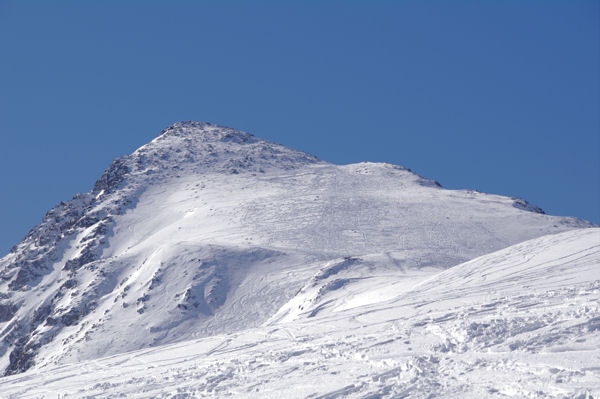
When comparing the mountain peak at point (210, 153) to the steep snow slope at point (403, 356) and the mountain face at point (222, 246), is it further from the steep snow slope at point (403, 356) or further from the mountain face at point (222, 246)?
the steep snow slope at point (403, 356)

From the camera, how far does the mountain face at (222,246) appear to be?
47.1 m

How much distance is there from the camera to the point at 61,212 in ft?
317

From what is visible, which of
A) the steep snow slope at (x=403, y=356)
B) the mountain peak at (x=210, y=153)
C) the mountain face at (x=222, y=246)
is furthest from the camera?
the mountain peak at (x=210, y=153)

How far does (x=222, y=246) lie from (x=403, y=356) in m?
41.9

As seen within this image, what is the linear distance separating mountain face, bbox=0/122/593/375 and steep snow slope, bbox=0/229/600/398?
1329 cm

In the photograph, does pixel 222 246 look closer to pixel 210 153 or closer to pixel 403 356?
pixel 403 356

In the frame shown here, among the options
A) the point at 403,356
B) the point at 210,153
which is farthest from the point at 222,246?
the point at 210,153

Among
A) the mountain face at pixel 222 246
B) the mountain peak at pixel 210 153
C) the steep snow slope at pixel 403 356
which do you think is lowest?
the steep snow slope at pixel 403 356

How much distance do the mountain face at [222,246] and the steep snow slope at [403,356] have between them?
1329 cm

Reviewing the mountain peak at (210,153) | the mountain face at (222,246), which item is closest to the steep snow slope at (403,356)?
the mountain face at (222,246)

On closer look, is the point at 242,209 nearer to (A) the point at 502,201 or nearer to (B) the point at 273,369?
(A) the point at 502,201

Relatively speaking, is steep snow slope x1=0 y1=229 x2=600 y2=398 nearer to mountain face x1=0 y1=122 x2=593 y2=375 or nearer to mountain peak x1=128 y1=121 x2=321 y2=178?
mountain face x1=0 y1=122 x2=593 y2=375

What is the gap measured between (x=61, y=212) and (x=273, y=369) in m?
86.0

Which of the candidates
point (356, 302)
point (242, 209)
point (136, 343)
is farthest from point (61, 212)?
point (356, 302)
